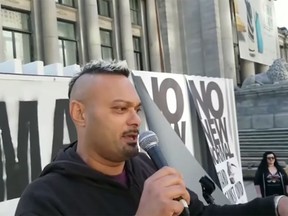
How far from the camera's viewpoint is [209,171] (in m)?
5.41

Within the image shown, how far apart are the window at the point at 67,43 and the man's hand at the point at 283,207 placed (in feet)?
77.1

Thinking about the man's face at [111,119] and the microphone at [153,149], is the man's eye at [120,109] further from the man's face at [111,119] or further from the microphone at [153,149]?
the microphone at [153,149]

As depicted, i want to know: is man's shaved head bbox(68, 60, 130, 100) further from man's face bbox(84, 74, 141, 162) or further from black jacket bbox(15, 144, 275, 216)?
black jacket bbox(15, 144, 275, 216)

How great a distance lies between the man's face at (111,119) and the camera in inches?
59.3

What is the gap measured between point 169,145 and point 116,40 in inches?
923

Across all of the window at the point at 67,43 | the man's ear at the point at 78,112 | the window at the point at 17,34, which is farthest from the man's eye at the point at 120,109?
the window at the point at 67,43

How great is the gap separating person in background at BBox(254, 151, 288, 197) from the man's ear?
6.25 meters

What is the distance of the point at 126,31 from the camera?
27266mm

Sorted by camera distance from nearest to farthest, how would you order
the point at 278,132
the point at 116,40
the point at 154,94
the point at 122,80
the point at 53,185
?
the point at 53,185 → the point at 122,80 → the point at 154,94 → the point at 278,132 → the point at 116,40

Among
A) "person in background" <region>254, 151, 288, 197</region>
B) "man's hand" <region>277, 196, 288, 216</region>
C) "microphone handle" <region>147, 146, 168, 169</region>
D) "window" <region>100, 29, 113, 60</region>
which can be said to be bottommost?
"person in background" <region>254, 151, 288, 197</region>

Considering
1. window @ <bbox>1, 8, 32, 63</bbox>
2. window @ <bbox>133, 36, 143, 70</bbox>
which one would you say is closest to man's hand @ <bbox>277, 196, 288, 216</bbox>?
window @ <bbox>1, 8, 32, 63</bbox>

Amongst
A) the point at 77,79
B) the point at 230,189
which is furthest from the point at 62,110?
A: the point at 77,79

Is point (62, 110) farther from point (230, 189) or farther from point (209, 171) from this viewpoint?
point (230, 189)

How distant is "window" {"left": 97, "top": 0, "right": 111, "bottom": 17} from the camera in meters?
27.5
